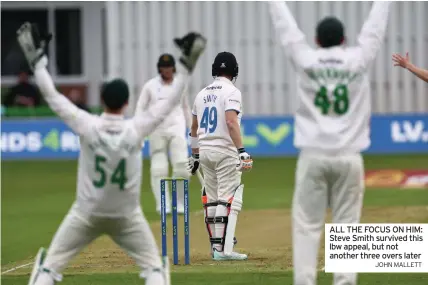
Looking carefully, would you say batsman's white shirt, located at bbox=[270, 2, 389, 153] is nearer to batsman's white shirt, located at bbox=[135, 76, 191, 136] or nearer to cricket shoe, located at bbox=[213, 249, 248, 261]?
cricket shoe, located at bbox=[213, 249, 248, 261]

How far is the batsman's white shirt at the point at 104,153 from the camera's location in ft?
27.3

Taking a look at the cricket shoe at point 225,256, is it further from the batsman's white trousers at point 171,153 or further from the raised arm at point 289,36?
the batsman's white trousers at point 171,153

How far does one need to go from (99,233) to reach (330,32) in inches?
91.1

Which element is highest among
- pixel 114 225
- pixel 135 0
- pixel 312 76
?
pixel 135 0

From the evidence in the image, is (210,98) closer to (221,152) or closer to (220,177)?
(221,152)

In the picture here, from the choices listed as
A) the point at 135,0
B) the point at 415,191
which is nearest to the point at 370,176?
the point at 415,191

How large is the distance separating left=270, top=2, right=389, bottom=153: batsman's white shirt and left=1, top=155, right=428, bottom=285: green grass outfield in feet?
7.16

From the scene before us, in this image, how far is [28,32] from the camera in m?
8.46

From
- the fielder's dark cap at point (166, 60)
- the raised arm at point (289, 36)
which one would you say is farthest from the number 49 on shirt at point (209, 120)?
the fielder's dark cap at point (166, 60)

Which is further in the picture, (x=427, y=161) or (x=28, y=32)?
(x=427, y=161)

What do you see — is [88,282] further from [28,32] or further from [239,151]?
[28,32]

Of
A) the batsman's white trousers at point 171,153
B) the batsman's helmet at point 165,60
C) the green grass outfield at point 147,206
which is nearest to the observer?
the green grass outfield at point 147,206

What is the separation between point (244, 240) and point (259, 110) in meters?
15.1

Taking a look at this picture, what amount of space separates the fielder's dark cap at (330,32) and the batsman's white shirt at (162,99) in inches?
260
